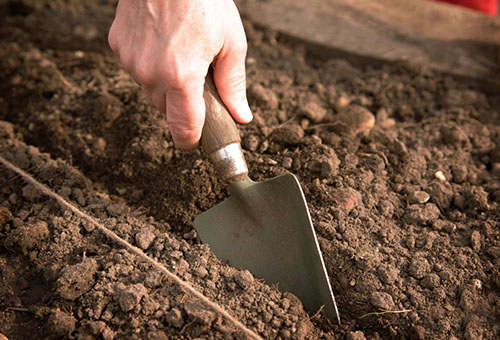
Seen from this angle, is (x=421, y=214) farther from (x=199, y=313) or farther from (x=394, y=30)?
(x=394, y=30)

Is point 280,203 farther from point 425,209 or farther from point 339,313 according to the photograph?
point 425,209

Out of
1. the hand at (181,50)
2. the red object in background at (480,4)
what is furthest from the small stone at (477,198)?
the red object in background at (480,4)

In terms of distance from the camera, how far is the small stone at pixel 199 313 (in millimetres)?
1302

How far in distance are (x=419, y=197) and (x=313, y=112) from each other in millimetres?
530

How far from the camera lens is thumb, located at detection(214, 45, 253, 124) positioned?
1453mm

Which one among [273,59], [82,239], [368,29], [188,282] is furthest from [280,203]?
[368,29]

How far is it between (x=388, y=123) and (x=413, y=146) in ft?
0.59

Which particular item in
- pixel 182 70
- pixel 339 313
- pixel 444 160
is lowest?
pixel 339 313

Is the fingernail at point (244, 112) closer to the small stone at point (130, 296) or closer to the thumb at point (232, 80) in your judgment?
the thumb at point (232, 80)

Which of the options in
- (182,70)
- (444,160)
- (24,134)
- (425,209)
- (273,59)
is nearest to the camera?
(182,70)

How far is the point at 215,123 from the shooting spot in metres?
1.48

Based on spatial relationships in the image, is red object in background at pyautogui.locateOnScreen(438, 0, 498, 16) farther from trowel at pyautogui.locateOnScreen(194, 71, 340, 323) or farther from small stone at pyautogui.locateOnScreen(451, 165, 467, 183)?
trowel at pyautogui.locateOnScreen(194, 71, 340, 323)

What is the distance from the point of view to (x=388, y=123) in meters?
2.02

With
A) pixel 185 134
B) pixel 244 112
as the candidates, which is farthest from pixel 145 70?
pixel 244 112
